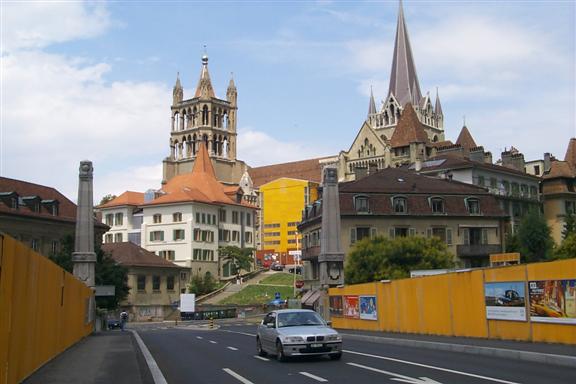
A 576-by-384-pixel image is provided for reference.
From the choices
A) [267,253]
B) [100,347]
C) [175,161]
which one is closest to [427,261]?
[100,347]

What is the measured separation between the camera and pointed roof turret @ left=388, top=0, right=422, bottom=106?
161 meters

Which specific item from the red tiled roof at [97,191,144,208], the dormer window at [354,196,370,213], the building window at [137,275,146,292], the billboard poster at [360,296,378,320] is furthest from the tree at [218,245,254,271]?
the billboard poster at [360,296,378,320]

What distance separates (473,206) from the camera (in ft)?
234

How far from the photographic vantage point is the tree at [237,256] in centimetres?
10881

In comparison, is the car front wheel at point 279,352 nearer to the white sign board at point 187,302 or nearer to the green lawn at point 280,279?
the white sign board at point 187,302

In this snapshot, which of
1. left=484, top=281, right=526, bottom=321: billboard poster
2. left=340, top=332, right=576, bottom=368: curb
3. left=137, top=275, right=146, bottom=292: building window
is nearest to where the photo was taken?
left=340, top=332, right=576, bottom=368: curb

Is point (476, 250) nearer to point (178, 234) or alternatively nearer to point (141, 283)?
point (141, 283)

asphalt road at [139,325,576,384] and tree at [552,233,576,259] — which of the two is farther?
tree at [552,233,576,259]

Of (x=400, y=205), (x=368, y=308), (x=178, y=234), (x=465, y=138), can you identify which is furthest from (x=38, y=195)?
(x=465, y=138)

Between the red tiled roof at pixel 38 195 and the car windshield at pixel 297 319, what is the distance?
175ft

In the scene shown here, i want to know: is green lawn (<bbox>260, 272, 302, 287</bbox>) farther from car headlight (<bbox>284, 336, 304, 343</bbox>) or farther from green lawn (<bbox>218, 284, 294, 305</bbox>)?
car headlight (<bbox>284, 336, 304, 343</bbox>)

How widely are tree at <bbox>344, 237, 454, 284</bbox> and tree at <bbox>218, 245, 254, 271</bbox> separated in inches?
2012

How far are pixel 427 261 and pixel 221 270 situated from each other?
2292 inches

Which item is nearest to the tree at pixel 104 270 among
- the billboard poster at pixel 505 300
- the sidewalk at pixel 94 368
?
the sidewalk at pixel 94 368
